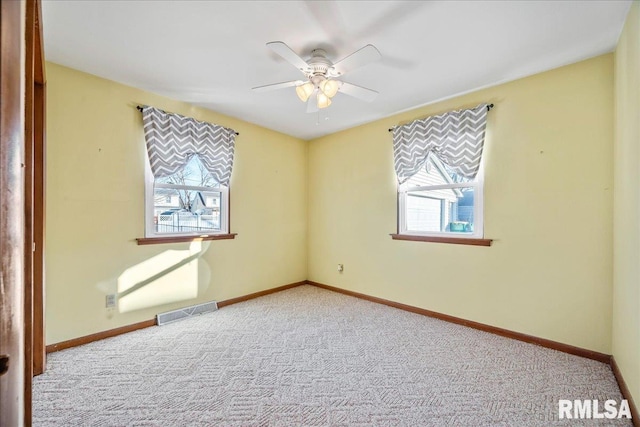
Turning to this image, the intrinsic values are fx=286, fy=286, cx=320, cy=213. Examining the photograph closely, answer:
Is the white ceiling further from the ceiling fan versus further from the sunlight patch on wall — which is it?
the sunlight patch on wall

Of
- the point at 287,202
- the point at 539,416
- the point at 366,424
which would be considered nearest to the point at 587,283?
the point at 539,416

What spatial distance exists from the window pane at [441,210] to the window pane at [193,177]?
2.46 metres

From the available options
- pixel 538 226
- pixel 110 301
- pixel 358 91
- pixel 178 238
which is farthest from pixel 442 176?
pixel 110 301

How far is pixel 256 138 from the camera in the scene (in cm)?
398

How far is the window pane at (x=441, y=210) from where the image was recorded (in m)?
3.03

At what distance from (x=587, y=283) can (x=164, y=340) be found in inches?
142

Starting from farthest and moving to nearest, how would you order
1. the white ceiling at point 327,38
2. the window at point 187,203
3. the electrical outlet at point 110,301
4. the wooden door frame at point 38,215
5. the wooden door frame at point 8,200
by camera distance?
1. the window at point 187,203
2. the electrical outlet at point 110,301
3. the wooden door frame at point 38,215
4. the white ceiling at point 327,38
5. the wooden door frame at point 8,200

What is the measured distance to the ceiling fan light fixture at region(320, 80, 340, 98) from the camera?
2117 millimetres

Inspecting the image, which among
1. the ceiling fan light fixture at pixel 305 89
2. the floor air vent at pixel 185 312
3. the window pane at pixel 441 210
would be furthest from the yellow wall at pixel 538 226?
the floor air vent at pixel 185 312

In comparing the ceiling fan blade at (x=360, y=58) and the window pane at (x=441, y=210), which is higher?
the ceiling fan blade at (x=360, y=58)

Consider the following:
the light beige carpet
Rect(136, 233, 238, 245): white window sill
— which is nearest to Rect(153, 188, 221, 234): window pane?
Rect(136, 233, 238, 245): white window sill

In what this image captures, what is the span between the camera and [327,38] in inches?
79.7

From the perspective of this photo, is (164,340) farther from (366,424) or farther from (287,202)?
(287,202)

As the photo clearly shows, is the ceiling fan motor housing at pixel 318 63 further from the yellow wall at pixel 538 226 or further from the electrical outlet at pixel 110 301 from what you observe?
the electrical outlet at pixel 110 301
